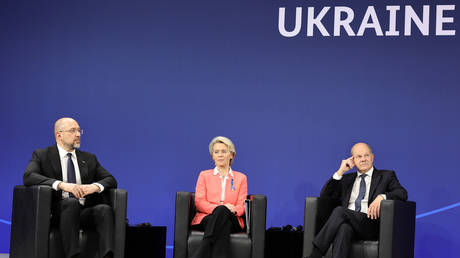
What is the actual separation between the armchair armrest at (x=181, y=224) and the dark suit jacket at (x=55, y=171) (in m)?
0.58

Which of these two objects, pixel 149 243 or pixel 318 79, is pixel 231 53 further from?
pixel 149 243

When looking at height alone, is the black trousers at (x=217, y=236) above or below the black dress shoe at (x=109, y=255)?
above

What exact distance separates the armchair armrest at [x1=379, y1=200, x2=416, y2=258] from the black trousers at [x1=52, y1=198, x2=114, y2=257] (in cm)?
188

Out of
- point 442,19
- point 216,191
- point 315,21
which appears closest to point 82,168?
point 216,191

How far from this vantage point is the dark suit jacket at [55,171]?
15.0 feet

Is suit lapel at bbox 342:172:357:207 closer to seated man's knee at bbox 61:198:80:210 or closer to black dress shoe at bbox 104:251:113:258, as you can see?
black dress shoe at bbox 104:251:113:258

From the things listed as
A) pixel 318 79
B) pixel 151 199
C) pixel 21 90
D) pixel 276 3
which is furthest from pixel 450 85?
pixel 21 90

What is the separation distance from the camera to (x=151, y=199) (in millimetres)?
6074

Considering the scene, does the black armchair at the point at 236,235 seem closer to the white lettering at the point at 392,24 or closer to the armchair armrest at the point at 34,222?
the armchair armrest at the point at 34,222

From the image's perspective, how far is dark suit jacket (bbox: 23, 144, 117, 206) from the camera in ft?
15.0

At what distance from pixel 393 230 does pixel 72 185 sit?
89.4 inches

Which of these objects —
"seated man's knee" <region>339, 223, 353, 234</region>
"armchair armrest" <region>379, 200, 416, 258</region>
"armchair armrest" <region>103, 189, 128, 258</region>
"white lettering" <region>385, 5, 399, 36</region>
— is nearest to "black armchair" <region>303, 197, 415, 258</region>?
"armchair armrest" <region>379, 200, 416, 258</region>

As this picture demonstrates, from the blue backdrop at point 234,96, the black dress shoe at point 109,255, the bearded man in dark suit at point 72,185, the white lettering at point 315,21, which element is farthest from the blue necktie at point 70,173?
the white lettering at point 315,21

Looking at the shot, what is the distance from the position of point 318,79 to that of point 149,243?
2.10 m
